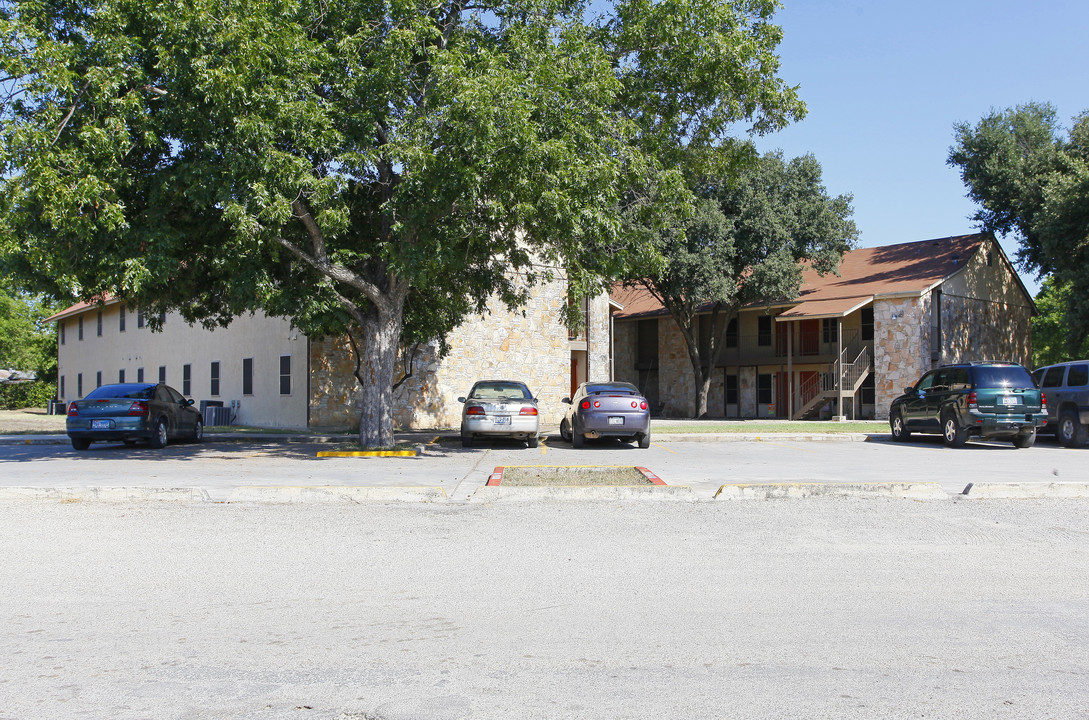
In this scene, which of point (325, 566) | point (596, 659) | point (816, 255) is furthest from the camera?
point (816, 255)

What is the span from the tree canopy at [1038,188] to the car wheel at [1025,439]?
1332 centimetres

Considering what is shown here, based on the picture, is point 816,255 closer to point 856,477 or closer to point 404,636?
point 856,477

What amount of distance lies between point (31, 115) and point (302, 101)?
4.63 m

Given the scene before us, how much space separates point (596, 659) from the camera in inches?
181

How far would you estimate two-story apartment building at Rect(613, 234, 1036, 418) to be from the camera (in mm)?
31906

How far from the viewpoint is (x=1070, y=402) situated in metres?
18.7

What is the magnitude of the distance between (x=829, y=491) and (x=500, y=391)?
9.21 meters

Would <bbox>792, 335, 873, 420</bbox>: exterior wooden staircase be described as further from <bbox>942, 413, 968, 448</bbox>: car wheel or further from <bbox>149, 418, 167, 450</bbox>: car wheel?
<bbox>149, 418, 167, 450</bbox>: car wheel

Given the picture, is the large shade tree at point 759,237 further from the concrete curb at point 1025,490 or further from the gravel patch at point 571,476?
the concrete curb at point 1025,490

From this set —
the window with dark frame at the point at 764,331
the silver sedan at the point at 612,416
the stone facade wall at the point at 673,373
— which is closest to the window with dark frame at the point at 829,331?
the window with dark frame at the point at 764,331

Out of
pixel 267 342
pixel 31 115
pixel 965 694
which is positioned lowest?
pixel 965 694

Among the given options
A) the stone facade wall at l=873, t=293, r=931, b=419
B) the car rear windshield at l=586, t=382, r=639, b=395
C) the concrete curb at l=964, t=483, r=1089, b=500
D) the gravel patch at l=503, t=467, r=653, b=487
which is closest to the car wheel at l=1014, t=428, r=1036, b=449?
the concrete curb at l=964, t=483, r=1089, b=500

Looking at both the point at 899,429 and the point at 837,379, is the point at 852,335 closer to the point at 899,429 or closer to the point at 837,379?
the point at 837,379

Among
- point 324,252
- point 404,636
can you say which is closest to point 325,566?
point 404,636
